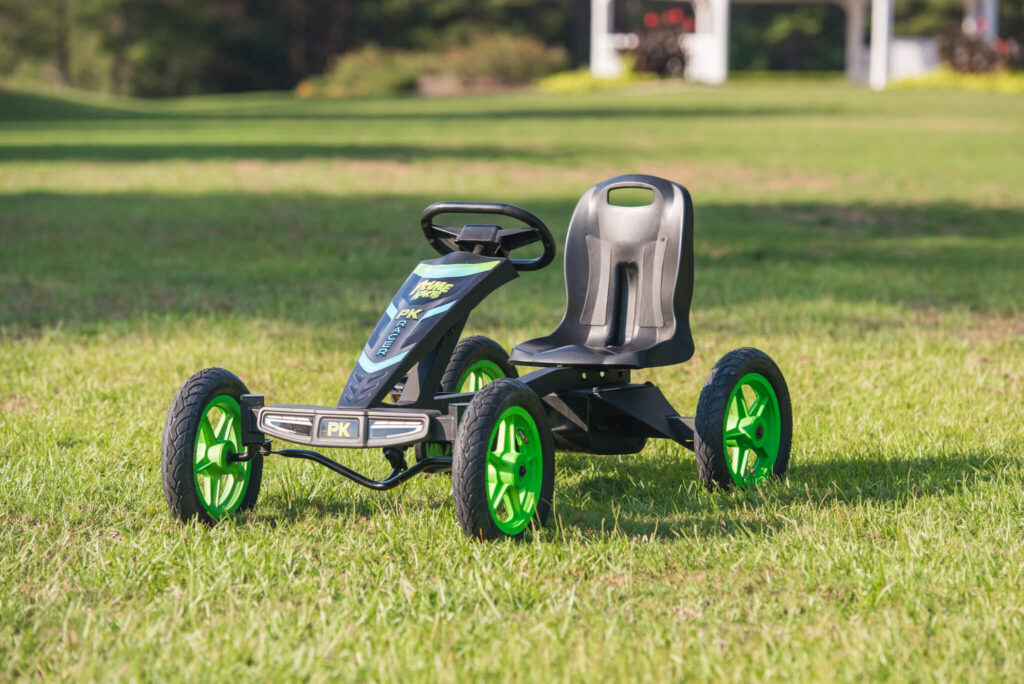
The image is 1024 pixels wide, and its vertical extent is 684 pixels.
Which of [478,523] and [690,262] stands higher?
[690,262]

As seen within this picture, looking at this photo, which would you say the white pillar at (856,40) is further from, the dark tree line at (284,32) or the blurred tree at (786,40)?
the blurred tree at (786,40)

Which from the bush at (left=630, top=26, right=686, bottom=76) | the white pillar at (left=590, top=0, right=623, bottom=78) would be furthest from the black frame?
the white pillar at (left=590, top=0, right=623, bottom=78)

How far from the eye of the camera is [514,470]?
12.0 feet

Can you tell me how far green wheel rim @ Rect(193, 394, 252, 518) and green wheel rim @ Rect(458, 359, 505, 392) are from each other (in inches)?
36.5

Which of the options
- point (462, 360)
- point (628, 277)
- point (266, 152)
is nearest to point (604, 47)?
point (266, 152)

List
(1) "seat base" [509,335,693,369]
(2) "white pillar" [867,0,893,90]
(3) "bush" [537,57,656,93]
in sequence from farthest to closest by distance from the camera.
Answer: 1. (2) "white pillar" [867,0,893,90]
2. (3) "bush" [537,57,656,93]
3. (1) "seat base" [509,335,693,369]

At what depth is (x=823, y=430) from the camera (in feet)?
16.4

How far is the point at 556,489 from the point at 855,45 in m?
48.6

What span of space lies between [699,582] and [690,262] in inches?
56.6

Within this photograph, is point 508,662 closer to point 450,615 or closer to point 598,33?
point 450,615

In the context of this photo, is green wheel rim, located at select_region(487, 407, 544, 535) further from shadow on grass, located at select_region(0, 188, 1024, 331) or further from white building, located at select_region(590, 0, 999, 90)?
white building, located at select_region(590, 0, 999, 90)

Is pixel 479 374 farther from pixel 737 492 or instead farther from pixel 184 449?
pixel 184 449

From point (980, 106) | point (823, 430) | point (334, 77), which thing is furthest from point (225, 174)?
point (334, 77)

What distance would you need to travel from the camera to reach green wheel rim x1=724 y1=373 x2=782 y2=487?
429 centimetres
